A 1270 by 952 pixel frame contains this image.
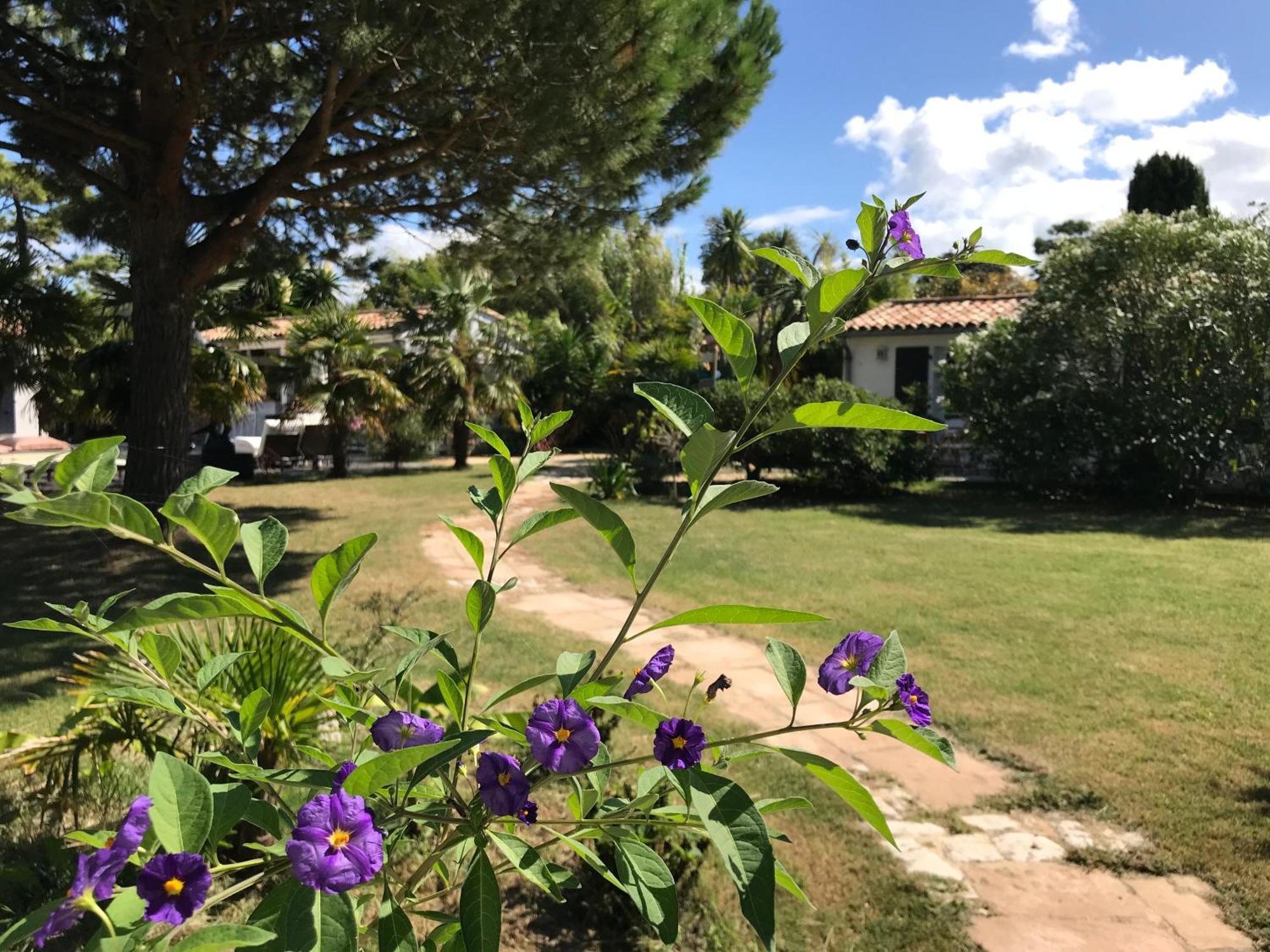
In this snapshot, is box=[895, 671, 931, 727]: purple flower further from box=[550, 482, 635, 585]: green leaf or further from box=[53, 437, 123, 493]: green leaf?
box=[53, 437, 123, 493]: green leaf

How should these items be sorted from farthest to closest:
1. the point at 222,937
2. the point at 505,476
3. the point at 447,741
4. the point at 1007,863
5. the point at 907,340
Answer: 1. the point at 907,340
2. the point at 1007,863
3. the point at 505,476
4. the point at 447,741
5. the point at 222,937

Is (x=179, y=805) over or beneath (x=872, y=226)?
beneath

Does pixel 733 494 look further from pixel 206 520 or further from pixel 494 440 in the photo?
pixel 206 520

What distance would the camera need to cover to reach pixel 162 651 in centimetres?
106

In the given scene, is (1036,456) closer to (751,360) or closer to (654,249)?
(751,360)

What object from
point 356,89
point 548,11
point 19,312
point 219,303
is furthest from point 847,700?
point 219,303

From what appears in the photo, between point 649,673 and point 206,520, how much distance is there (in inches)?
26.3

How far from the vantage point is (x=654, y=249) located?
3369 centimetres

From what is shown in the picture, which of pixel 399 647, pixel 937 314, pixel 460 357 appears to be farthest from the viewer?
pixel 937 314

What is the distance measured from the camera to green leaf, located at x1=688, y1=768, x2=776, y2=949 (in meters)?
0.74

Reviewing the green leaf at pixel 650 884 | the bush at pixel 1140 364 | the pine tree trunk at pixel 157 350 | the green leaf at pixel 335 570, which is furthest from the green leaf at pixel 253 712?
the bush at pixel 1140 364

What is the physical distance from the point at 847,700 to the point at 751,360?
3909 mm

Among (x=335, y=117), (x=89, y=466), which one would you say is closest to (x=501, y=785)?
(x=89, y=466)

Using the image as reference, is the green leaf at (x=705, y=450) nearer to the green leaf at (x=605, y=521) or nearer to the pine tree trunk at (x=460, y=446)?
the green leaf at (x=605, y=521)
